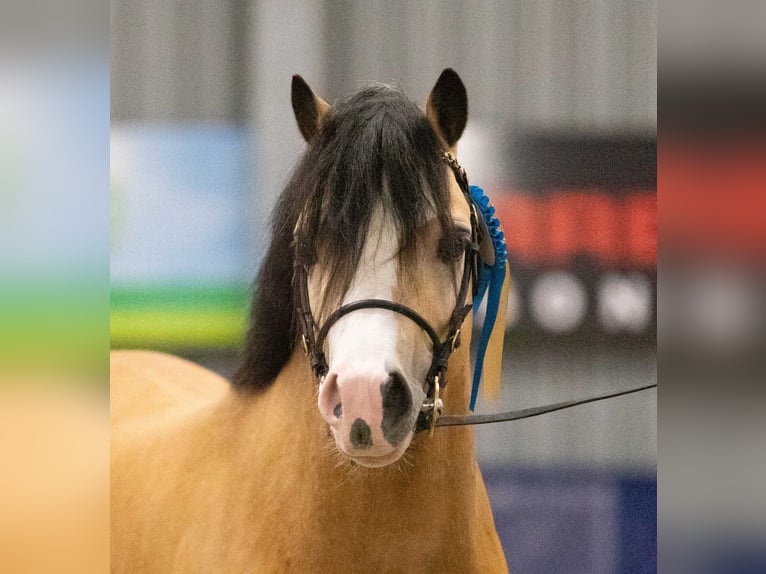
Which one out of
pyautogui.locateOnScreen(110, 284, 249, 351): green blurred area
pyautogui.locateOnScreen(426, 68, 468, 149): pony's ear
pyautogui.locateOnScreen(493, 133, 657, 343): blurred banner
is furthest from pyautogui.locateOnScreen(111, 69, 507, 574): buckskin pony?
pyautogui.locateOnScreen(493, 133, 657, 343): blurred banner

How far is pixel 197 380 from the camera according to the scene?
1.51m

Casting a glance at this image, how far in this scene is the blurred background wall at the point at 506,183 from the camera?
4.91 feet

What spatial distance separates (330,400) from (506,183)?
683 mm

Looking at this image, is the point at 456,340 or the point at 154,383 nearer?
the point at 456,340

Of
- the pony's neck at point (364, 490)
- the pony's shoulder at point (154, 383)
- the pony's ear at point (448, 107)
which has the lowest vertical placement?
the pony's neck at point (364, 490)

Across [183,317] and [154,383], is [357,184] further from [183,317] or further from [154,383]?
[154,383]

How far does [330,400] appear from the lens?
104cm

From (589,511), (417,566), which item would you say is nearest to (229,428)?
(417,566)

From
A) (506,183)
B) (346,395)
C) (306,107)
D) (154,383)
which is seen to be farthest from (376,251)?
(154,383)

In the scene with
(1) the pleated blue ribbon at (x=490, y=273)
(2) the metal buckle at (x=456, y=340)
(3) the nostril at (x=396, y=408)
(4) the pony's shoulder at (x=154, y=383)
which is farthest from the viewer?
(4) the pony's shoulder at (x=154, y=383)

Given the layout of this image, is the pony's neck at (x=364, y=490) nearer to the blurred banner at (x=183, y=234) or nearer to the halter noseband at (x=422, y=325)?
the halter noseband at (x=422, y=325)

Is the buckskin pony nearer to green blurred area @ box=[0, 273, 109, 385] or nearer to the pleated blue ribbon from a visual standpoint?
the pleated blue ribbon

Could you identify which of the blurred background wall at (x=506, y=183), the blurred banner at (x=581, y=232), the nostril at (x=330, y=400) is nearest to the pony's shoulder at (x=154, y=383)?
the blurred background wall at (x=506, y=183)

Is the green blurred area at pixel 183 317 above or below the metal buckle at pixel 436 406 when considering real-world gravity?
above
